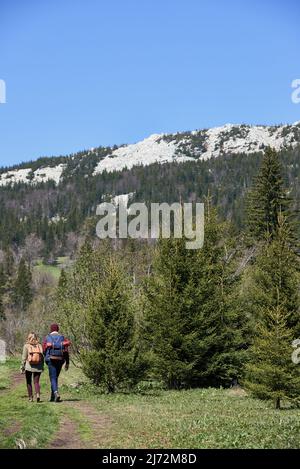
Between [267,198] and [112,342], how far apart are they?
31270mm

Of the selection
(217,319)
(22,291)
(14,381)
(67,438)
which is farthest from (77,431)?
(22,291)

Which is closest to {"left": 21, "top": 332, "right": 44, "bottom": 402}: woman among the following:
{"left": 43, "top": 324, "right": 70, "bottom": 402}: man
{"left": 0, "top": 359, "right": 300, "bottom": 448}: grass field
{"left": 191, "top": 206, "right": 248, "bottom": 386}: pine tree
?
{"left": 43, "top": 324, "right": 70, "bottom": 402}: man

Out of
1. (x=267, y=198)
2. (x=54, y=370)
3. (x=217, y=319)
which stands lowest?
(x=217, y=319)

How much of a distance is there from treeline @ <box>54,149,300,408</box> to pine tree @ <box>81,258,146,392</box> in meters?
0.04

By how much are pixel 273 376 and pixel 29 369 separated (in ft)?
26.8

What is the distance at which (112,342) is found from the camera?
20.8m

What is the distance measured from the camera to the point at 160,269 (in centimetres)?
2538

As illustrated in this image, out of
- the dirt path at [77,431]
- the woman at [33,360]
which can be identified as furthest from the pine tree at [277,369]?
the woman at [33,360]

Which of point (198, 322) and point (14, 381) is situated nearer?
point (198, 322)

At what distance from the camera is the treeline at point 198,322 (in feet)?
61.8

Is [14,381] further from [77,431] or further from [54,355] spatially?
[77,431]

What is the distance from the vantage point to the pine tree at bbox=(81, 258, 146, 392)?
20.5 metres

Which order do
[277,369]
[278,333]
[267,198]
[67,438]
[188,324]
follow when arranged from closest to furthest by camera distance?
[67,438] → [277,369] → [278,333] → [188,324] → [267,198]

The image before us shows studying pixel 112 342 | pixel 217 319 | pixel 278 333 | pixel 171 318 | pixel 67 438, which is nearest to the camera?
pixel 67 438
